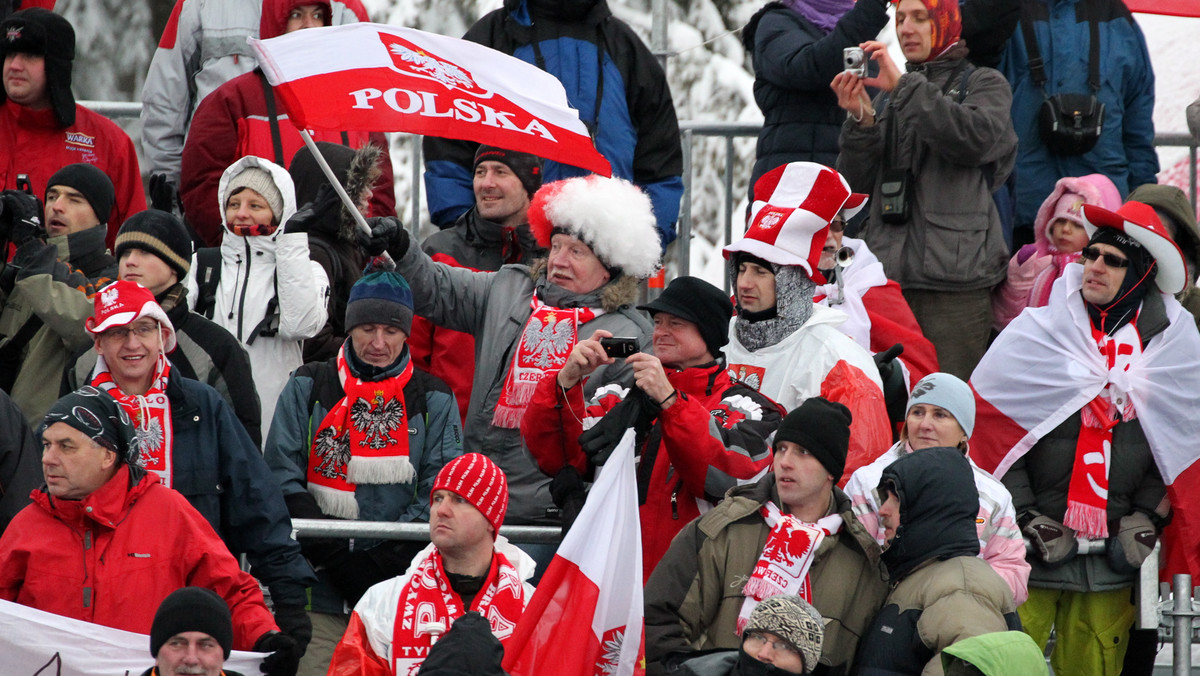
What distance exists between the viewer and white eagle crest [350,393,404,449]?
23.0ft

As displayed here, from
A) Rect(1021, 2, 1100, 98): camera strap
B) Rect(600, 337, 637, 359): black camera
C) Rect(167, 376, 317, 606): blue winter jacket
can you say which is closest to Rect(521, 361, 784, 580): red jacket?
Rect(600, 337, 637, 359): black camera

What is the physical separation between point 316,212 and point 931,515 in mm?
3228

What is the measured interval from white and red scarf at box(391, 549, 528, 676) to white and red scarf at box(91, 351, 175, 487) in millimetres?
1083

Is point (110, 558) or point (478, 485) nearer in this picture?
point (110, 558)

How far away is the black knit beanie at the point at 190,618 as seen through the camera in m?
5.57

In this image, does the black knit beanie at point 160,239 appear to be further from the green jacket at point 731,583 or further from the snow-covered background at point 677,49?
the snow-covered background at point 677,49

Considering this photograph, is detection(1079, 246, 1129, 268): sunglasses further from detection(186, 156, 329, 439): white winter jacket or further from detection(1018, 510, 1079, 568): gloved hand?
detection(186, 156, 329, 439): white winter jacket

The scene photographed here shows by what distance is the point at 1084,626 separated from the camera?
24.3 ft

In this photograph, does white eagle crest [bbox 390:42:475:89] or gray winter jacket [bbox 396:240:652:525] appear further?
gray winter jacket [bbox 396:240:652:525]

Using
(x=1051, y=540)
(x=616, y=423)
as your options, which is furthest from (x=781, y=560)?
(x=1051, y=540)

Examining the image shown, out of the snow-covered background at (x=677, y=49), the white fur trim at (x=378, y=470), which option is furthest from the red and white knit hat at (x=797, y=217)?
the snow-covered background at (x=677, y=49)

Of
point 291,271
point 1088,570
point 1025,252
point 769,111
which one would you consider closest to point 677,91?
point 769,111

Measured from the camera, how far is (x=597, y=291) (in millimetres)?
7125

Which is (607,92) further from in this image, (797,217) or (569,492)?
(569,492)
